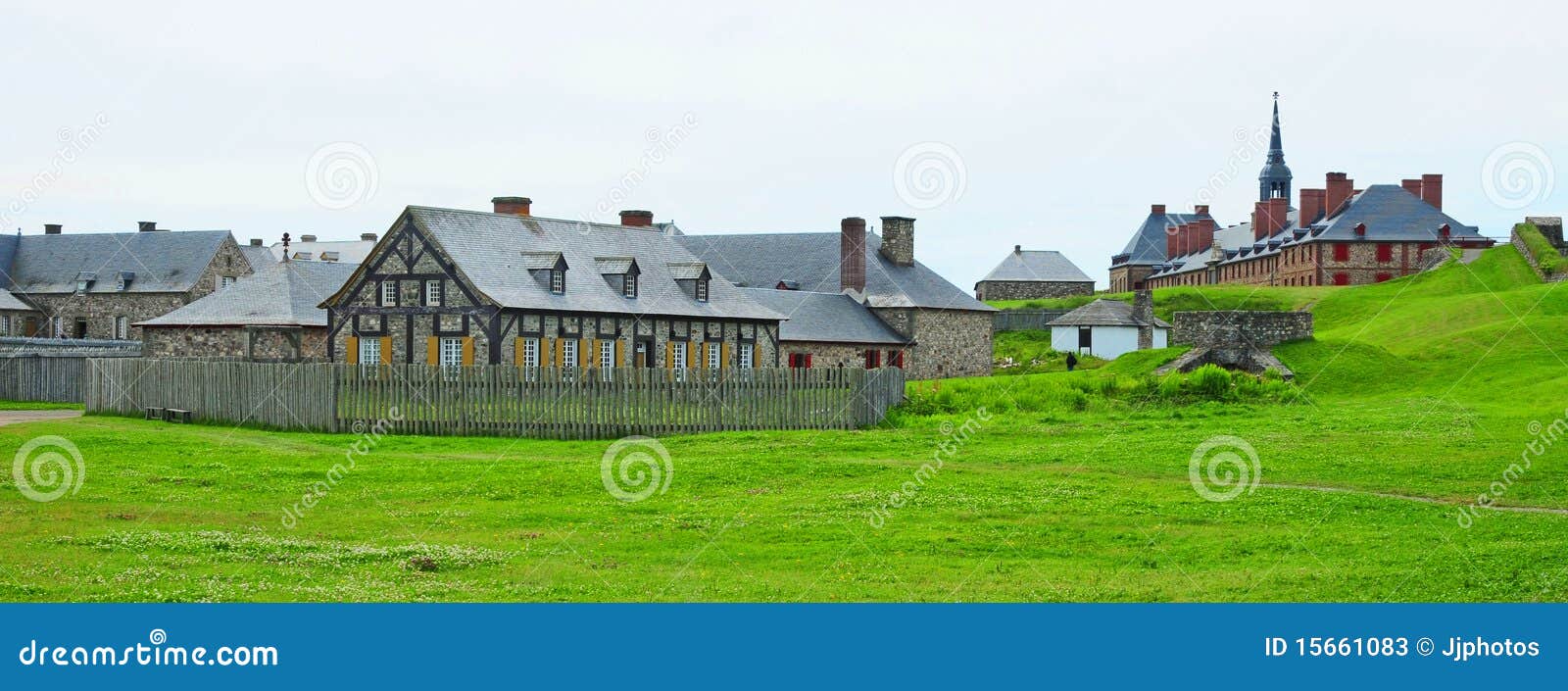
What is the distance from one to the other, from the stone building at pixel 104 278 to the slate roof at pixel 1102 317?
43.4m

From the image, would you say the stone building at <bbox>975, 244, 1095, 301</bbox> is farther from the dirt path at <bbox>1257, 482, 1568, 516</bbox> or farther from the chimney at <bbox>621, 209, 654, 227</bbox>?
the dirt path at <bbox>1257, 482, 1568, 516</bbox>

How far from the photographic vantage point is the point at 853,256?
6225cm

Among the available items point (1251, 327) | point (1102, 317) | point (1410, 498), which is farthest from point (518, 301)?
point (1102, 317)

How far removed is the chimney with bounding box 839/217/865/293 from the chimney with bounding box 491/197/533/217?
18.4 meters

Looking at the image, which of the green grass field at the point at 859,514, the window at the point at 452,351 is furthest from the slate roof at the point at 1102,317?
the window at the point at 452,351

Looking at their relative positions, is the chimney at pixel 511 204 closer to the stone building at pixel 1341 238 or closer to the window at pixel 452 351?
the window at pixel 452 351

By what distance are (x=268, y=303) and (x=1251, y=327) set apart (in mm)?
31105

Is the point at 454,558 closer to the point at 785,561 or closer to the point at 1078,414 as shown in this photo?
the point at 785,561

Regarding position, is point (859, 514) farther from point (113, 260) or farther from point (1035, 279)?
point (1035, 279)

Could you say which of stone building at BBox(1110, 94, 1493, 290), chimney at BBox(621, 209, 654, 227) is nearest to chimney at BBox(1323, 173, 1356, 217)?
stone building at BBox(1110, 94, 1493, 290)

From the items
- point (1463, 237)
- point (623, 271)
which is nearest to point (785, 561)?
point (623, 271)

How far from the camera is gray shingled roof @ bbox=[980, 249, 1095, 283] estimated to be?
355 ft

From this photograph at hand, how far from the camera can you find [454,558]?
14.1 meters

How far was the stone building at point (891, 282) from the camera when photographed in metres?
60.0
